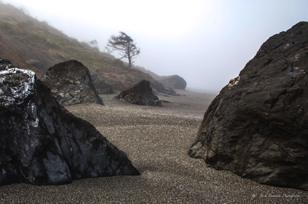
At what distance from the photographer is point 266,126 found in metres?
10.1

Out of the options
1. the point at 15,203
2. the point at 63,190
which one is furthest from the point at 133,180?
the point at 15,203

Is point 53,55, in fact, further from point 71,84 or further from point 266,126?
point 266,126

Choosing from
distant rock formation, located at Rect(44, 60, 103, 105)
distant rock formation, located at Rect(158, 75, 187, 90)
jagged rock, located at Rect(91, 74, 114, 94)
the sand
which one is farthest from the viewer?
distant rock formation, located at Rect(158, 75, 187, 90)

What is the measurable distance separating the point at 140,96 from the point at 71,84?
19.5 feet

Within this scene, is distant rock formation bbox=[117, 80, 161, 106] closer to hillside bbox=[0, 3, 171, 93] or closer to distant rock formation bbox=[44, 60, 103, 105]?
distant rock formation bbox=[44, 60, 103, 105]

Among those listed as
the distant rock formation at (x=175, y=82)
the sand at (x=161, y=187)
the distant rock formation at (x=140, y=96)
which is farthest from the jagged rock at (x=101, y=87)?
the distant rock formation at (x=175, y=82)

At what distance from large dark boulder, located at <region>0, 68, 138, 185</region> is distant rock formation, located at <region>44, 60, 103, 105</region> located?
13538 millimetres

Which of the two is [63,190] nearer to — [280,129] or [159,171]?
[159,171]

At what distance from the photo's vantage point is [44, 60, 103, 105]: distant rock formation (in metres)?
23.2

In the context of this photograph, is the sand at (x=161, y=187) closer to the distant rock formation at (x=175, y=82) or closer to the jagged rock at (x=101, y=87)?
the jagged rock at (x=101, y=87)

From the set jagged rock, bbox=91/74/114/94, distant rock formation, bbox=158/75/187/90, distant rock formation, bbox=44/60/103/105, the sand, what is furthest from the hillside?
the sand

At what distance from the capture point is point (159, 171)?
1023cm

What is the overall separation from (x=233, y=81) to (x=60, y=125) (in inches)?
238

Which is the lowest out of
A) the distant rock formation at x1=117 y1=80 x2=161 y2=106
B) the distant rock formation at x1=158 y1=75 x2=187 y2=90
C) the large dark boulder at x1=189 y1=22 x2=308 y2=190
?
the distant rock formation at x1=158 y1=75 x2=187 y2=90
